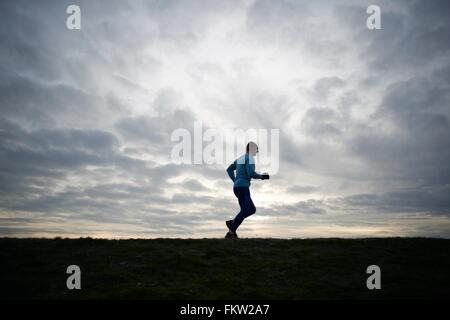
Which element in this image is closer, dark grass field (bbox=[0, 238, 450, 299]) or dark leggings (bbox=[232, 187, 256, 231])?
dark grass field (bbox=[0, 238, 450, 299])

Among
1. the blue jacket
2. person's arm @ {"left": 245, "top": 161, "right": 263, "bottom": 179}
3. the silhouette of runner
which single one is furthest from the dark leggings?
person's arm @ {"left": 245, "top": 161, "right": 263, "bottom": 179}

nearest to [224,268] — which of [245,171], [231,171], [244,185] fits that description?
[244,185]

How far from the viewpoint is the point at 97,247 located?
41.9ft

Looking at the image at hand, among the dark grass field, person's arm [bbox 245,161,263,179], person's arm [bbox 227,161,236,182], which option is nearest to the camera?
the dark grass field

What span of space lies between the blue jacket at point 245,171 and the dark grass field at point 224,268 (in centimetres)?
243

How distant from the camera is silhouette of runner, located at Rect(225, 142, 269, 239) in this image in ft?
44.7

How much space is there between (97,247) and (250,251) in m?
6.01

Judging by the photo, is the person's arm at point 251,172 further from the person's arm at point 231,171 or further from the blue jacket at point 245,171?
the person's arm at point 231,171

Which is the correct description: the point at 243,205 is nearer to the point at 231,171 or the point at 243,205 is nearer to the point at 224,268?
the point at 231,171

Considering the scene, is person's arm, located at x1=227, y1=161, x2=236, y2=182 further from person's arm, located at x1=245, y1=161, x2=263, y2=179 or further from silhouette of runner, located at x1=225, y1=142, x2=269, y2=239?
person's arm, located at x1=245, y1=161, x2=263, y2=179
